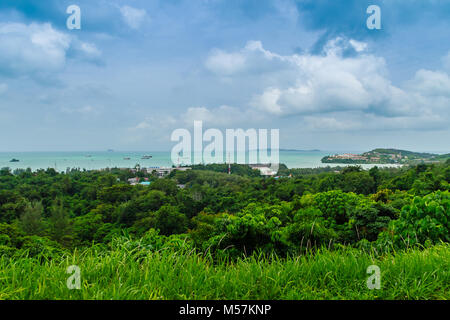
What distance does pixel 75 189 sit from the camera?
3928 centimetres

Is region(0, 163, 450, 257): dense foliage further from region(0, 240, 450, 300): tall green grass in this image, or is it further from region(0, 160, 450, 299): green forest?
region(0, 240, 450, 300): tall green grass

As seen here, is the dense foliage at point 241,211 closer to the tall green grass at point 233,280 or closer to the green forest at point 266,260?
the green forest at point 266,260

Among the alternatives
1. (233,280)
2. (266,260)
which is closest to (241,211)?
(266,260)

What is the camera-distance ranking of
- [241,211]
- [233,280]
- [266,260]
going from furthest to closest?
[241,211] < [266,260] < [233,280]

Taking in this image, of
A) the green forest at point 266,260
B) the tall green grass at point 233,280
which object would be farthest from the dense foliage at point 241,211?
the tall green grass at point 233,280

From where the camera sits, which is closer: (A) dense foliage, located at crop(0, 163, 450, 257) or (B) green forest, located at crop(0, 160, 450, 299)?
(B) green forest, located at crop(0, 160, 450, 299)

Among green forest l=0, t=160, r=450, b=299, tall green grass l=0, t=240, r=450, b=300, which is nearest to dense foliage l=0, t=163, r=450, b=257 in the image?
green forest l=0, t=160, r=450, b=299

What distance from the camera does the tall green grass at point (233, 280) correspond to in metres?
1.52

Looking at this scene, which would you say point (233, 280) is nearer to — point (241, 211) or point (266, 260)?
point (266, 260)

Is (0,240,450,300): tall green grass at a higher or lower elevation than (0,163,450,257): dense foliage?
higher

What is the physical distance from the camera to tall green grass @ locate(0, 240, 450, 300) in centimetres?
152

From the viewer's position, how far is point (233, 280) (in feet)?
5.49

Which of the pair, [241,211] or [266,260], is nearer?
[266,260]
